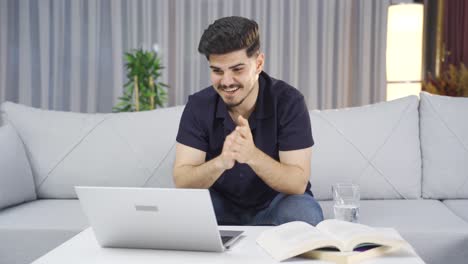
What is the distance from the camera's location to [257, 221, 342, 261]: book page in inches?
51.4

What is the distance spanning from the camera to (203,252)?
4.62 feet

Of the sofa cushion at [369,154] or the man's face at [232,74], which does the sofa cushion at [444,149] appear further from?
the man's face at [232,74]

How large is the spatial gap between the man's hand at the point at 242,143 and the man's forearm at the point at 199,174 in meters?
0.09

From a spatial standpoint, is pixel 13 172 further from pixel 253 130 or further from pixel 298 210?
pixel 298 210

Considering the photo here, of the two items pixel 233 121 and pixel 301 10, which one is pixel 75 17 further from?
pixel 233 121

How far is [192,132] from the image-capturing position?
2.07 metres

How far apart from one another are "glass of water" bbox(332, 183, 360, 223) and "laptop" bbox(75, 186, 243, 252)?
0.42 m

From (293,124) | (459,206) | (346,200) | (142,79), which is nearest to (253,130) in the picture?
(293,124)

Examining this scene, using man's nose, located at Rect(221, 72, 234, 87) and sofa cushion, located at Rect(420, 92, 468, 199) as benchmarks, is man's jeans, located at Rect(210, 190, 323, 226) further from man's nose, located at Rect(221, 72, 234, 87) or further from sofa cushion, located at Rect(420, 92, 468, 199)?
sofa cushion, located at Rect(420, 92, 468, 199)

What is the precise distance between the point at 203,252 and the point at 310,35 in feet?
12.8

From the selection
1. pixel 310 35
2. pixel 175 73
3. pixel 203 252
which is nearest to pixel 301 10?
pixel 310 35

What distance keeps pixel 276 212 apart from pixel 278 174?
0.16m

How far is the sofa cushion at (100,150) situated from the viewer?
260cm

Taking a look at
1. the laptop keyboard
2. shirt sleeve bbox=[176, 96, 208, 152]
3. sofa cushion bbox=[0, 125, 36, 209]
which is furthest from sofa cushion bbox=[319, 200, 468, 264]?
sofa cushion bbox=[0, 125, 36, 209]
